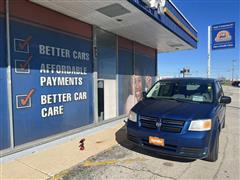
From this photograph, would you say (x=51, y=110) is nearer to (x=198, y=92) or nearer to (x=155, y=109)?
(x=155, y=109)

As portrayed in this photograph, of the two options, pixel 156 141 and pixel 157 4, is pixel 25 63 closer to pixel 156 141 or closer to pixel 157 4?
pixel 156 141

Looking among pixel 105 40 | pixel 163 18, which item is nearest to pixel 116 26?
pixel 105 40

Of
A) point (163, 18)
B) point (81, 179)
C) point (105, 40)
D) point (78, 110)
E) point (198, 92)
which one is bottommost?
point (81, 179)

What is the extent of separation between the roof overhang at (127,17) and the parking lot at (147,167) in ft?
12.0

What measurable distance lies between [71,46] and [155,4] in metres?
2.78

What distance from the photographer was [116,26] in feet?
22.9

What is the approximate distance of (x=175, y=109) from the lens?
13.3 feet

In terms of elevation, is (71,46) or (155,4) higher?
(155,4)

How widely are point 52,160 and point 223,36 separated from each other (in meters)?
13.5

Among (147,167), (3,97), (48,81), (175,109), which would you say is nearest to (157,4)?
(175,109)

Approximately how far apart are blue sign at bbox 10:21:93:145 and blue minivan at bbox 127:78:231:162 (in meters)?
2.28

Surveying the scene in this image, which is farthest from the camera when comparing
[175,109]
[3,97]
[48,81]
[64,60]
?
[64,60]

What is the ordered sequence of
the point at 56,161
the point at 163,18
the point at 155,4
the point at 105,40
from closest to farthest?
the point at 56,161, the point at 155,4, the point at 163,18, the point at 105,40

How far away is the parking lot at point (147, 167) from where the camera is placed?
353cm
